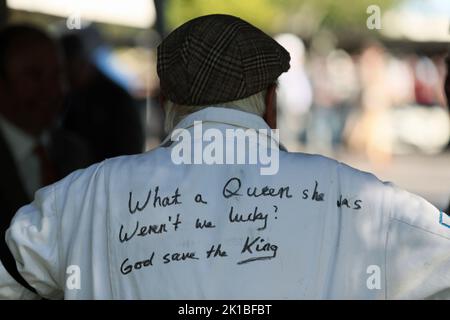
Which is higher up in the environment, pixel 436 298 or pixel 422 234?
pixel 422 234

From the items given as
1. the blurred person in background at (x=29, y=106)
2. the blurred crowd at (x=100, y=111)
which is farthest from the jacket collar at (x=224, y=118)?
the blurred person in background at (x=29, y=106)

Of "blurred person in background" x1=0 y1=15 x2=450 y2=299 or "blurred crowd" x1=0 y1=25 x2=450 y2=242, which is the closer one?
"blurred person in background" x1=0 y1=15 x2=450 y2=299

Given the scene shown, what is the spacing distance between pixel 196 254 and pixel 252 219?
0.14 meters

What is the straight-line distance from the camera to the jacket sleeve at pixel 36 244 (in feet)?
6.61

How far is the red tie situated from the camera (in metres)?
4.04

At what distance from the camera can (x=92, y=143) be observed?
5.78 m

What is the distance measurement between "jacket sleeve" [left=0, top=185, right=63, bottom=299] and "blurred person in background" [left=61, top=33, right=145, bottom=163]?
3.37m

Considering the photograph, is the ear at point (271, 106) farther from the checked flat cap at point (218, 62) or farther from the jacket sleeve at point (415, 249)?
the jacket sleeve at point (415, 249)

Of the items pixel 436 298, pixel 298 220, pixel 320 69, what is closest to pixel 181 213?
pixel 298 220

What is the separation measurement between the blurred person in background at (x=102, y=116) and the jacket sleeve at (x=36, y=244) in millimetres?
3367
